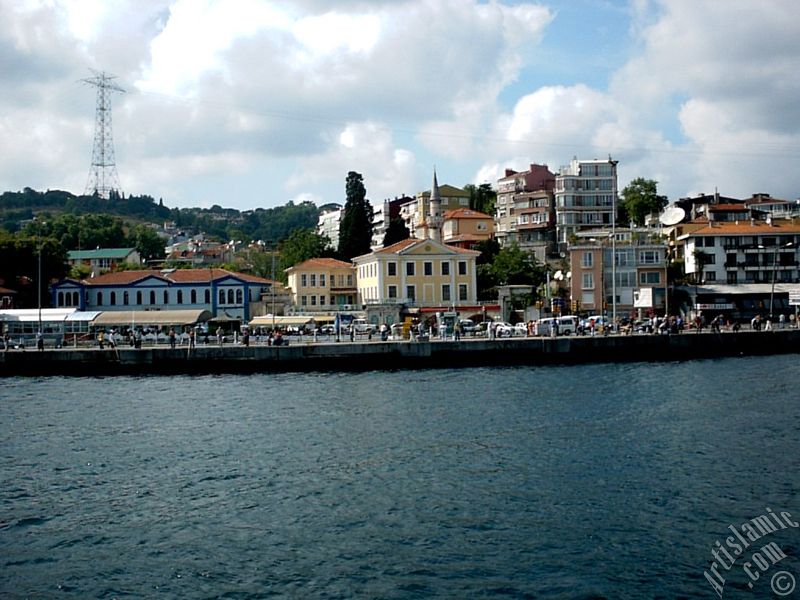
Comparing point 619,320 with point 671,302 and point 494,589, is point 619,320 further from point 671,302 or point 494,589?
point 494,589

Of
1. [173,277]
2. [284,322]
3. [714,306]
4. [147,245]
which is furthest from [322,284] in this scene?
[147,245]

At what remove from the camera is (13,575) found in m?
17.2

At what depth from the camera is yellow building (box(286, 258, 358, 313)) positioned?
79625 mm

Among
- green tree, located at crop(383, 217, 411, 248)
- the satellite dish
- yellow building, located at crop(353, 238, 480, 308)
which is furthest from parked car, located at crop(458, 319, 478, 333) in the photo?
the satellite dish

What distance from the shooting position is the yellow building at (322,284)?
79625mm

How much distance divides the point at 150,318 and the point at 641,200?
54484 mm

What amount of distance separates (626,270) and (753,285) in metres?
11.6

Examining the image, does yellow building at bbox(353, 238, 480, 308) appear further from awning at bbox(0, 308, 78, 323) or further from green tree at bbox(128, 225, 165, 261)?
green tree at bbox(128, 225, 165, 261)

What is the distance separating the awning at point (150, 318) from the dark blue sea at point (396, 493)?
26.2 metres

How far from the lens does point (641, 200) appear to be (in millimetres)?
96562

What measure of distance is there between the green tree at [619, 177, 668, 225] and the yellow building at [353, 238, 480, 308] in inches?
1179

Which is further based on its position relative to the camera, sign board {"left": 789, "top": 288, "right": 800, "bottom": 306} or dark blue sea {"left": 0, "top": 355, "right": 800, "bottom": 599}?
sign board {"left": 789, "top": 288, "right": 800, "bottom": 306}

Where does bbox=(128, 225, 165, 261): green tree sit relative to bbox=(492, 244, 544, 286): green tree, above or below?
above

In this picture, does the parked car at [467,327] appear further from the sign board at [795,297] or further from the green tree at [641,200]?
the green tree at [641,200]
